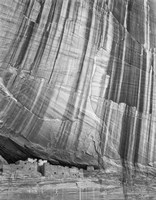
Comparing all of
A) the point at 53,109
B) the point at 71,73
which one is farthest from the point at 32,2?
the point at 53,109

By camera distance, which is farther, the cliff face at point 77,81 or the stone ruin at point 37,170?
the cliff face at point 77,81

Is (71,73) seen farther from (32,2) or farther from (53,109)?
(32,2)

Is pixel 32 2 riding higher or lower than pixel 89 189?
higher

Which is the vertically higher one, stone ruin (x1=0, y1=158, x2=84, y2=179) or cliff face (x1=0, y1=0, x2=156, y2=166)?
cliff face (x1=0, y1=0, x2=156, y2=166)

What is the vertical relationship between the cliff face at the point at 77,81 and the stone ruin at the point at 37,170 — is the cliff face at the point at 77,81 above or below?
above

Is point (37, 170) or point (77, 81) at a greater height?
point (77, 81)

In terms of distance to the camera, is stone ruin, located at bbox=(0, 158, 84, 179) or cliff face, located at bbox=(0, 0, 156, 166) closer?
stone ruin, located at bbox=(0, 158, 84, 179)

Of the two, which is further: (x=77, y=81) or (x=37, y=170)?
(x=77, y=81)

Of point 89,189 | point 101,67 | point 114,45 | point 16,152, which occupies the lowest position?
point 89,189
